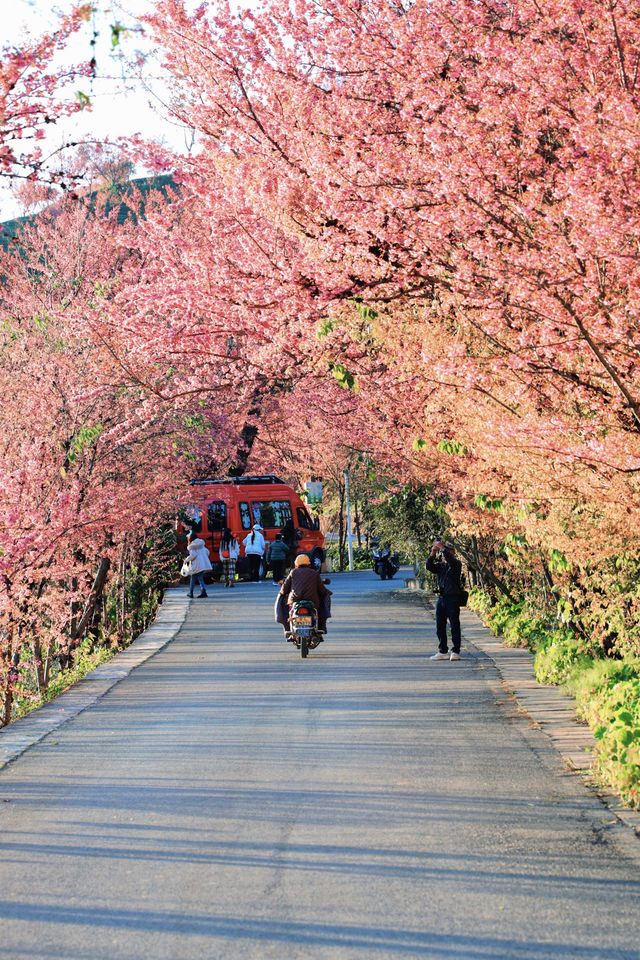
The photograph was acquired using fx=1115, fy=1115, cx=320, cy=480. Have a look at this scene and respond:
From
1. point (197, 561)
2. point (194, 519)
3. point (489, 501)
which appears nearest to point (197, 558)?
point (197, 561)

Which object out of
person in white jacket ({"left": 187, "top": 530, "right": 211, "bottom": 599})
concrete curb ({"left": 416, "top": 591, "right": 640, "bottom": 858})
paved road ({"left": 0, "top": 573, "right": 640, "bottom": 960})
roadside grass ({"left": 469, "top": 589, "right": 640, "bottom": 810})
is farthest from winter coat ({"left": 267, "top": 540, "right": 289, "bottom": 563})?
paved road ({"left": 0, "top": 573, "right": 640, "bottom": 960})

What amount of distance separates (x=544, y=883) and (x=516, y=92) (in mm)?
6275

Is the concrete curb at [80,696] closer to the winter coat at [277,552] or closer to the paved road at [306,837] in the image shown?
the paved road at [306,837]

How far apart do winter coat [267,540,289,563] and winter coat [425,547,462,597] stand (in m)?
14.1

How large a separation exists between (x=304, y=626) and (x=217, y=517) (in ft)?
68.4

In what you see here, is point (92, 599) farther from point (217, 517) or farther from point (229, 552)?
point (217, 517)

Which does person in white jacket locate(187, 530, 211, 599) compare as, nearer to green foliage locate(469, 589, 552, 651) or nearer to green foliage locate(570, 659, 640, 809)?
green foliage locate(469, 589, 552, 651)

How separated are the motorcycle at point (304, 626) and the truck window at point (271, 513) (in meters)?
20.6

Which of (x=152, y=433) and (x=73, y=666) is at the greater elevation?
(x=152, y=433)

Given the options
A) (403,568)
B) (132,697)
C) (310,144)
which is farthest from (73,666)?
(403,568)

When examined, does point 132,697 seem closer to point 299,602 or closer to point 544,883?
point 299,602

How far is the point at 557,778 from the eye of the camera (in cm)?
838

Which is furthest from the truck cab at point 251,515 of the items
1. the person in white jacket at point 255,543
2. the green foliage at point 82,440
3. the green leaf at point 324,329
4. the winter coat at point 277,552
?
the green leaf at point 324,329

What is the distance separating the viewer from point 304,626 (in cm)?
1681
